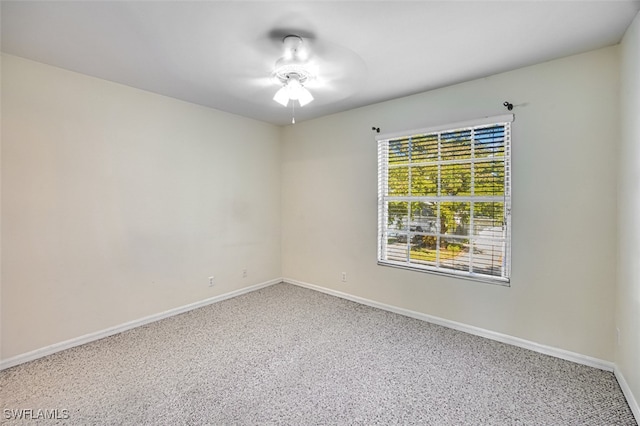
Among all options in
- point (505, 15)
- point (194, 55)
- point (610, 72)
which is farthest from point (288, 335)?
point (610, 72)

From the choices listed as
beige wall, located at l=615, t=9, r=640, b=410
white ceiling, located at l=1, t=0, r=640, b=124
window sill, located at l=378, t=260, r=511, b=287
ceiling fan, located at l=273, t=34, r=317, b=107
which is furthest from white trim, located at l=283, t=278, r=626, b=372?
ceiling fan, located at l=273, t=34, r=317, b=107

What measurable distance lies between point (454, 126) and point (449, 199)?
752 mm

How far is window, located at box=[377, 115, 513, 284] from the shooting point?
8.91ft

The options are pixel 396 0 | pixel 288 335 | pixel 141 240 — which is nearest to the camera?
pixel 396 0

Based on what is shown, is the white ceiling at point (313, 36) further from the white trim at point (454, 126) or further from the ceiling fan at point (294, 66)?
the white trim at point (454, 126)

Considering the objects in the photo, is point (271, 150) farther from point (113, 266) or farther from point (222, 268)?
point (113, 266)

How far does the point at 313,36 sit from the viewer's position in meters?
2.01

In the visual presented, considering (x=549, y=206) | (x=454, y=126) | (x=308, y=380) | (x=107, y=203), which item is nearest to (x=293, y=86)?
(x=454, y=126)

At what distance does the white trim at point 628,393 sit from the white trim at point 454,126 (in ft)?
6.98

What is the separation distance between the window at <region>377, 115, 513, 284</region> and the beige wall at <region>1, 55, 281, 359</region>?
2.09 meters

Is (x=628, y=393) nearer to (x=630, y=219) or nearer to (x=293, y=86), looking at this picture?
(x=630, y=219)

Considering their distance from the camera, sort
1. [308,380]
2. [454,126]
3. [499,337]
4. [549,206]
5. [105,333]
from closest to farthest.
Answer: [308,380] < [549,206] < [499,337] < [105,333] < [454,126]

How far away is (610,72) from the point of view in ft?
7.14

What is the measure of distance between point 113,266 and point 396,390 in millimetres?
2853
